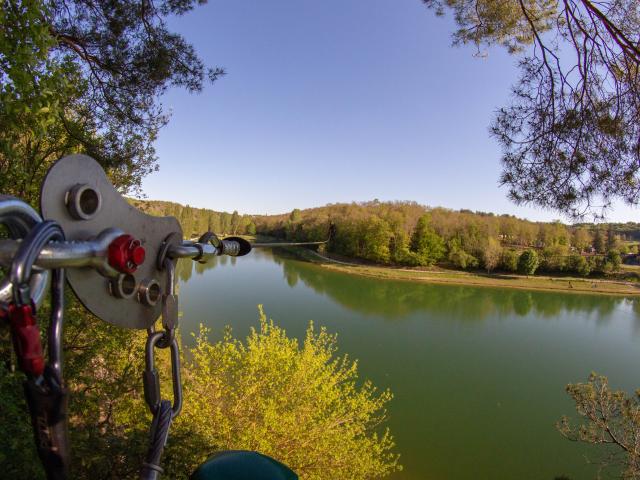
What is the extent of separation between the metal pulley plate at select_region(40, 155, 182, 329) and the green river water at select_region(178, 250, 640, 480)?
2.21 meters

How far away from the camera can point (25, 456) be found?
3281 millimetres

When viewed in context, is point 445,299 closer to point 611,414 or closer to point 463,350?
point 463,350

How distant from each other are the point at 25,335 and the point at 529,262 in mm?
50718

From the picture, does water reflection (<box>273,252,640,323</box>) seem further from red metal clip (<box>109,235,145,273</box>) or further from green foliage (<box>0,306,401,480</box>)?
red metal clip (<box>109,235,145,273</box>)

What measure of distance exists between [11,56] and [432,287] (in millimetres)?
39288

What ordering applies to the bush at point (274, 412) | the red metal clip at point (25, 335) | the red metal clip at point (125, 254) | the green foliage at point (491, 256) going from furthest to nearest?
the green foliage at point (491, 256) → the bush at point (274, 412) → the red metal clip at point (125, 254) → the red metal clip at point (25, 335)

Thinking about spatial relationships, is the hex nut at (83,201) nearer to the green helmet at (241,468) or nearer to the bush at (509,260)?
the green helmet at (241,468)

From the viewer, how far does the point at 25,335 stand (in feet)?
1.65

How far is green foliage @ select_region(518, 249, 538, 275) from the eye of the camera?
44.0 m

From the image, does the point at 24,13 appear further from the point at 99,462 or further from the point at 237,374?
the point at 237,374

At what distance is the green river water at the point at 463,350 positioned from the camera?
10438 millimetres

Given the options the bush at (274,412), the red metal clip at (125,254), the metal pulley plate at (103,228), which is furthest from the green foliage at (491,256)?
the red metal clip at (125,254)

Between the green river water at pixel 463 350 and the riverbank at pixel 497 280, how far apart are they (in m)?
2.33

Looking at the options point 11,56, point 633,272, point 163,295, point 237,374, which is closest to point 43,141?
point 11,56
